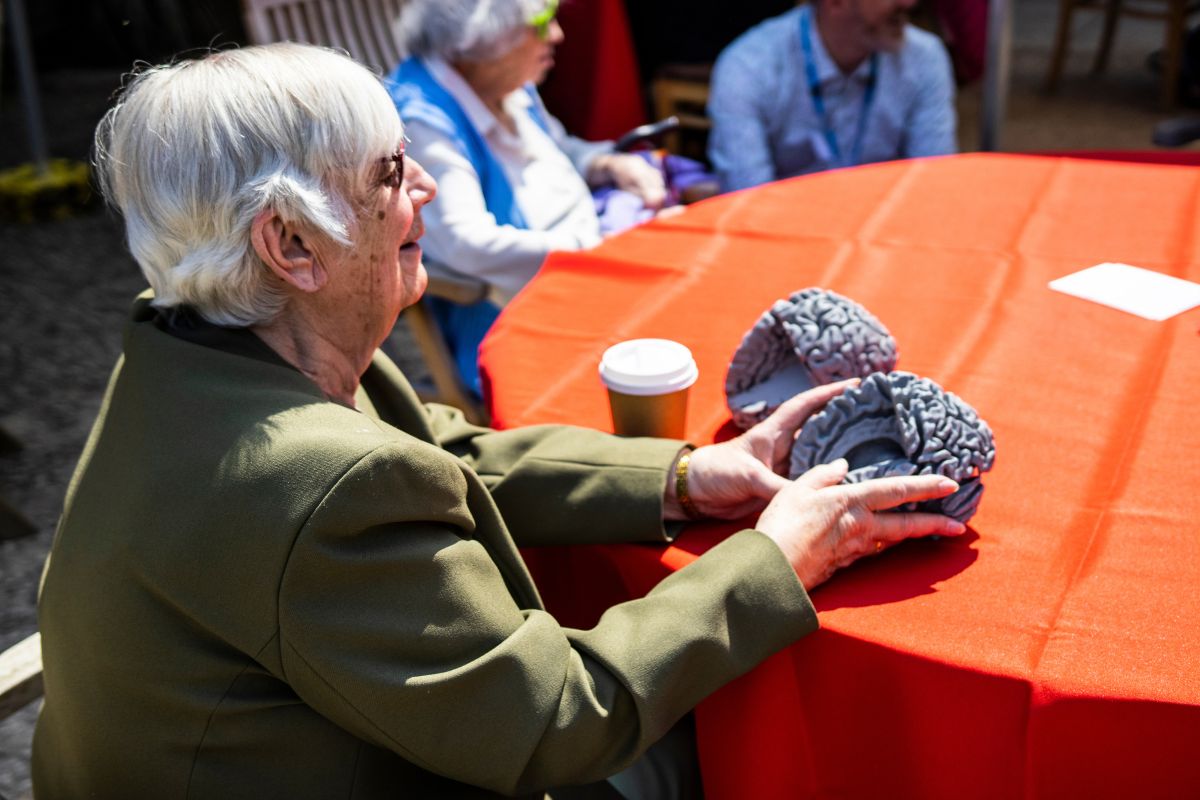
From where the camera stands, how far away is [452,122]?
254 centimetres

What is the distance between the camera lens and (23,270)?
15.8ft

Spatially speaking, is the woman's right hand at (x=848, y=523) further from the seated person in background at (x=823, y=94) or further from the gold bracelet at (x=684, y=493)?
the seated person in background at (x=823, y=94)

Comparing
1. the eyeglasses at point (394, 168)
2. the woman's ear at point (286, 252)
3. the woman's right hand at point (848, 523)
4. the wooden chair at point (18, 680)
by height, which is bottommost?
the wooden chair at point (18, 680)

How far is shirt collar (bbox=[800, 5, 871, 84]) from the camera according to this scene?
329 cm

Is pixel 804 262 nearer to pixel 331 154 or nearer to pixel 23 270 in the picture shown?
pixel 331 154

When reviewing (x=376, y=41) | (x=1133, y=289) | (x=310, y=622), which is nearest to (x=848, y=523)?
(x=310, y=622)

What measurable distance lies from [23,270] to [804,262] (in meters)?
4.01

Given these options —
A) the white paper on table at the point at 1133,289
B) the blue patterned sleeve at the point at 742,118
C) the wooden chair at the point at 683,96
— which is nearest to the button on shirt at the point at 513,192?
the blue patterned sleeve at the point at 742,118

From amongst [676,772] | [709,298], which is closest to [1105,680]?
[676,772]

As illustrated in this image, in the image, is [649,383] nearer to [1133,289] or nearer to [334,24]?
[1133,289]

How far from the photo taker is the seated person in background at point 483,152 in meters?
2.48

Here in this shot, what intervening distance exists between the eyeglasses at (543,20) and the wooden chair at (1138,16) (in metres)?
4.19

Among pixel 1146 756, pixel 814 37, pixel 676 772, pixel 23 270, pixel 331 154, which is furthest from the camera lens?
pixel 23 270

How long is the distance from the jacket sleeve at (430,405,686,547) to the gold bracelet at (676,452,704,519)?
2cm
